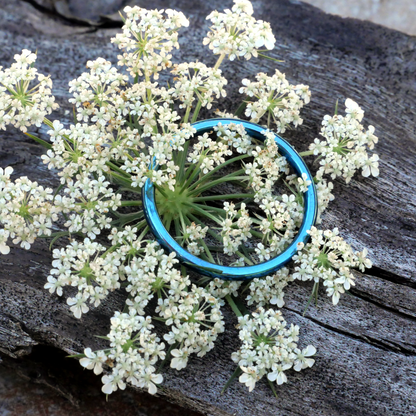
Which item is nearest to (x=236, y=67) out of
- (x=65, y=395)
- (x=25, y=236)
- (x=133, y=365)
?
(x=25, y=236)

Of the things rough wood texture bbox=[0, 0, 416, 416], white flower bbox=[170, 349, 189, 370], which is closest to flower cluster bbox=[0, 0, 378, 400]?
white flower bbox=[170, 349, 189, 370]

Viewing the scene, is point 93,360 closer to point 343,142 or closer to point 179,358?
point 179,358

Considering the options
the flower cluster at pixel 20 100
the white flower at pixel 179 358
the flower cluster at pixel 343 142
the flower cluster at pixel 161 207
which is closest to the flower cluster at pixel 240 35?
the flower cluster at pixel 161 207

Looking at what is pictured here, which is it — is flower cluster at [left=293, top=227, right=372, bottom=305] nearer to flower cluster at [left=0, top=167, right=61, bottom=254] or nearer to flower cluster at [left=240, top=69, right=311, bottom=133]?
flower cluster at [left=240, top=69, right=311, bottom=133]

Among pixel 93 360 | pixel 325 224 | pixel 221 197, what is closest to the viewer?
pixel 93 360

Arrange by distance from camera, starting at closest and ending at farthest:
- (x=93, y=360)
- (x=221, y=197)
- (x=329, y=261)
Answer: (x=93, y=360) → (x=329, y=261) → (x=221, y=197)

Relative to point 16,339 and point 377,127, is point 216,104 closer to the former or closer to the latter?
point 377,127

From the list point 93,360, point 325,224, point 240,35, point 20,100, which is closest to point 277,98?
point 240,35
